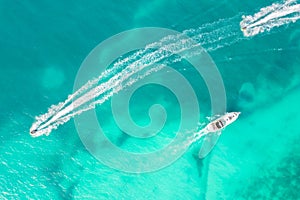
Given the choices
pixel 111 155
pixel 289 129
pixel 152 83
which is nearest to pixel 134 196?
pixel 111 155

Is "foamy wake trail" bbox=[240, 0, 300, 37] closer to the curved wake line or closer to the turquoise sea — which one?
the curved wake line

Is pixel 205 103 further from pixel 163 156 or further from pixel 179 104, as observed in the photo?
pixel 163 156

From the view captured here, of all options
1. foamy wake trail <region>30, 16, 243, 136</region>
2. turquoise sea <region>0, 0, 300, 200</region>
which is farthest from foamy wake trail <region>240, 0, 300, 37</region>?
foamy wake trail <region>30, 16, 243, 136</region>

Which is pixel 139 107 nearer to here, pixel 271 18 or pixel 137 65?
pixel 137 65

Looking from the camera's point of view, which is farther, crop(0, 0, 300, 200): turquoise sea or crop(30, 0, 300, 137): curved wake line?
crop(30, 0, 300, 137): curved wake line

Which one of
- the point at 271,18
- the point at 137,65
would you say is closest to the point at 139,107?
the point at 137,65

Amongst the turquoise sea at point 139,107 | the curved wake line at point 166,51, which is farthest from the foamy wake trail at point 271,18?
the turquoise sea at point 139,107
